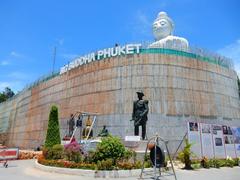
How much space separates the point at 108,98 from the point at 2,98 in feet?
176

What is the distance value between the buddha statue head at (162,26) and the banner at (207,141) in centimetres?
1676

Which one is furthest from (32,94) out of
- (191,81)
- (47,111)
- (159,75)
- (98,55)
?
(191,81)

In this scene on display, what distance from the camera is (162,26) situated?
31.9 m

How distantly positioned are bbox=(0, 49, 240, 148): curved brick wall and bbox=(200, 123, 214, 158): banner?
20.9ft

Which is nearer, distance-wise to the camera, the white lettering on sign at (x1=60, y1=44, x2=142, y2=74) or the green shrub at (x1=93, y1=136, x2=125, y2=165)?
the green shrub at (x1=93, y1=136, x2=125, y2=165)

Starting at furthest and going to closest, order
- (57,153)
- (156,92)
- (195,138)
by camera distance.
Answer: (156,92)
(195,138)
(57,153)

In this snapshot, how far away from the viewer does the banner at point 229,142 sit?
18.3 meters

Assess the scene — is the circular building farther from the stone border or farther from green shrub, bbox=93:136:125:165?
the stone border

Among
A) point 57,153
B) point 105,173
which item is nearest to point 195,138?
point 105,173

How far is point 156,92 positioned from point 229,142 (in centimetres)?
833

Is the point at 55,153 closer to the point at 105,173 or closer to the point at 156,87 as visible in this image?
the point at 105,173

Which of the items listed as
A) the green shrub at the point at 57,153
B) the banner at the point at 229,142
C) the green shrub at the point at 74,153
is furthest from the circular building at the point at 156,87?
the green shrub at the point at 74,153

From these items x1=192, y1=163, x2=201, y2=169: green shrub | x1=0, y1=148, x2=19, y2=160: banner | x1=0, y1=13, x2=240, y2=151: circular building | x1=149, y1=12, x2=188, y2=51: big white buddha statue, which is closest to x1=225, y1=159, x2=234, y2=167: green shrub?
x1=192, y1=163, x2=201, y2=169: green shrub

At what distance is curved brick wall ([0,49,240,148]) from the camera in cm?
2438
